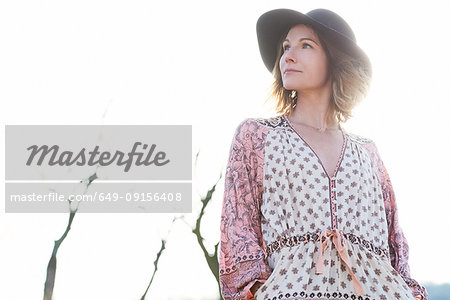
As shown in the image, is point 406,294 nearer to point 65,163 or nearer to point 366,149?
point 366,149

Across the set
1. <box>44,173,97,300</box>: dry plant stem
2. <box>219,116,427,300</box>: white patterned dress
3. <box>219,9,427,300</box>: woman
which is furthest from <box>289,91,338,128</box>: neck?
<box>44,173,97,300</box>: dry plant stem

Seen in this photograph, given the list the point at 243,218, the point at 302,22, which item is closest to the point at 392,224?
the point at 243,218

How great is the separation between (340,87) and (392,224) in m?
0.71

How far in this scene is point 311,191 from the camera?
2.79m

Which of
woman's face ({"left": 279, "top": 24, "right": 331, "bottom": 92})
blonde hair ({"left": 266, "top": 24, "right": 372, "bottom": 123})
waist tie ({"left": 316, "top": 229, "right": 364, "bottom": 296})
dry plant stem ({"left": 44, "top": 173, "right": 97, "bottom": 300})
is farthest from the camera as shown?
dry plant stem ({"left": 44, "top": 173, "right": 97, "bottom": 300})

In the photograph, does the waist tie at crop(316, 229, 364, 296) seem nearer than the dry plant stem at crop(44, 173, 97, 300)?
Yes

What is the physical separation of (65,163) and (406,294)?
1123 centimetres

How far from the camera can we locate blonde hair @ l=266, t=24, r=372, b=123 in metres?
3.20

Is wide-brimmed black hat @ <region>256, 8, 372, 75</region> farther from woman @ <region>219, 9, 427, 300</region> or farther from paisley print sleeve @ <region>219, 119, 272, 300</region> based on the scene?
paisley print sleeve @ <region>219, 119, 272, 300</region>

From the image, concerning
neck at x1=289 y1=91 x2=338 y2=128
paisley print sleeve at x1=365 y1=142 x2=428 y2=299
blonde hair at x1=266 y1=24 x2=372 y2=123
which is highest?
blonde hair at x1=266 y1=24 x2=372 y2=123

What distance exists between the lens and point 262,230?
2836 mm

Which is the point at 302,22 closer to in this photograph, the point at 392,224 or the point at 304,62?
the point at 304,62

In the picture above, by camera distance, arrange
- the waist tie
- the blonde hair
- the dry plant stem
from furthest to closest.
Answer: the dry plant stem, the blonde hair, the waist tie

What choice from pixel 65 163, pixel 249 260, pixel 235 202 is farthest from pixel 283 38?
pixel 65 163
